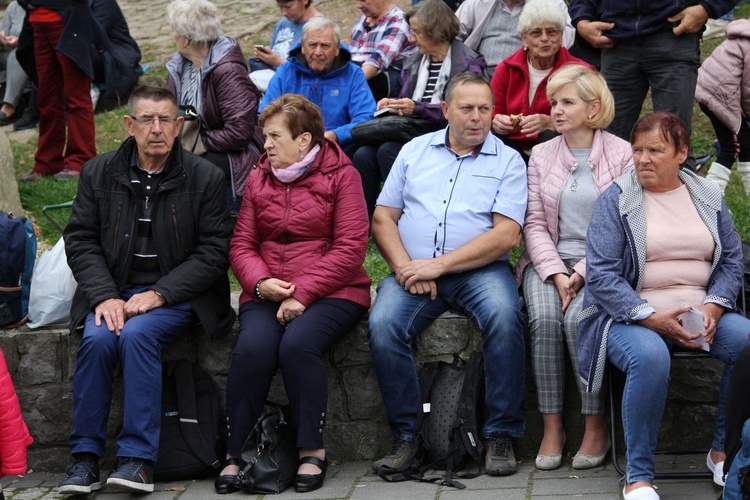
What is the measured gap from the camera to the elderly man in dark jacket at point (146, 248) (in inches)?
212

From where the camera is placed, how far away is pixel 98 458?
5371 mm

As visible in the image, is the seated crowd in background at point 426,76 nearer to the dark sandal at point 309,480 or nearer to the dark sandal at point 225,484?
the dark sandal at point 309,480

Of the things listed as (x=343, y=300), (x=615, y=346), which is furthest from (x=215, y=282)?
(x=615, y=346)

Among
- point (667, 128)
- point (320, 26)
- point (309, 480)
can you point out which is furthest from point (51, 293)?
point (667, 128)

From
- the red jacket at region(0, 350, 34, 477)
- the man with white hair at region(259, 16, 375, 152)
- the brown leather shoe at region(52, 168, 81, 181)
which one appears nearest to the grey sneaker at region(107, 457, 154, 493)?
the red jacket at region(0, 350, 34, 477)

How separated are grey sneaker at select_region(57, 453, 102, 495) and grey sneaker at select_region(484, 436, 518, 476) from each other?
1.74 m

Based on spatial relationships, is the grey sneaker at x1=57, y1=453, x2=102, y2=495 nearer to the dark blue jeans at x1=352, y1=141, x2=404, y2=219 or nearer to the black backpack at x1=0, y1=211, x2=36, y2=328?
the black backpack at x1=0, y1=211, x2=36, y2=328

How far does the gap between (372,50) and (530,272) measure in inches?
117

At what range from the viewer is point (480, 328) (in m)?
5.38

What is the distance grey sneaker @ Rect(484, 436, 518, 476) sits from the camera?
5207 millimetres

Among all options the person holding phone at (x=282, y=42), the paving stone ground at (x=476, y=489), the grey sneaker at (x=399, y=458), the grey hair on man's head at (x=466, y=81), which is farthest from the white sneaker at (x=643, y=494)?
the person holding phone at (x=282, y=42)

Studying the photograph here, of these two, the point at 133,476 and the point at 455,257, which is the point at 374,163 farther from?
the point at 133,476

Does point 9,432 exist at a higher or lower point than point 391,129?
lower

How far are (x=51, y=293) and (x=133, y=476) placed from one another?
1.15 metres
